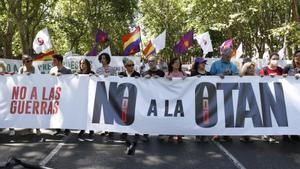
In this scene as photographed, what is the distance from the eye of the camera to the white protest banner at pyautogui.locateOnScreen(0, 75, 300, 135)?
8805mm

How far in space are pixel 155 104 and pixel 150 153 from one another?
118 cm

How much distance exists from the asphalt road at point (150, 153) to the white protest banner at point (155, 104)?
0.29 meters

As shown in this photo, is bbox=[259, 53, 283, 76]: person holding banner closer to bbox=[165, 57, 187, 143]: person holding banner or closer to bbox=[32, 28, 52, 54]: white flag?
bbox=[165, 57, 187, 143]: person holding banner

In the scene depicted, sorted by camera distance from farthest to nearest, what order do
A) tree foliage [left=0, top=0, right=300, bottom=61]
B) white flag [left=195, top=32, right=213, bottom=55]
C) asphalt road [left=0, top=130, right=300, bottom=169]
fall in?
tree foliage [left=0, top=0, right=300, bottom=61], white flag [left=195, top=32, right=213, bottom=55], asphalt road [left=0, top=130, right=300, bottom=169]

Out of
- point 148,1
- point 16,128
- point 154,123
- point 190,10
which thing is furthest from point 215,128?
point 148,1

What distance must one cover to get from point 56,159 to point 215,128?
2925 millimetres

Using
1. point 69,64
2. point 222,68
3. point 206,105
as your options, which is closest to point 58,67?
point 206,105

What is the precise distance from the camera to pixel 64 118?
911 centimetres

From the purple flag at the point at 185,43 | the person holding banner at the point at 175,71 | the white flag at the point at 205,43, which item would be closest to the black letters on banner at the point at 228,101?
the person holding banner at the point at 175,71

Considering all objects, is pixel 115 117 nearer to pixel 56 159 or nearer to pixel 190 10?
pixel 56 159

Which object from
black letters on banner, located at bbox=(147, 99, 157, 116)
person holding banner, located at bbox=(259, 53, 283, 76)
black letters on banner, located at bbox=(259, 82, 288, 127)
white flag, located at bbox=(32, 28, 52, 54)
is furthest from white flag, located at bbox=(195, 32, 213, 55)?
black letters on banner, located at bbox=(147, 99, 157, 116)

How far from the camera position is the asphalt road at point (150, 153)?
284 inches

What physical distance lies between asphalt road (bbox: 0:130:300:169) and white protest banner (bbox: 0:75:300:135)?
293 mm

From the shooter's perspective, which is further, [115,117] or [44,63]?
[44,63]
